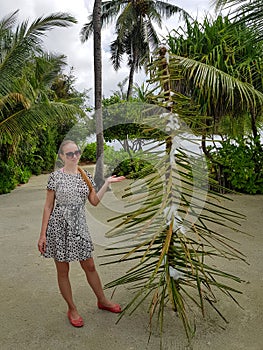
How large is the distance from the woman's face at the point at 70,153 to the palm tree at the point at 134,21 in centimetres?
1540

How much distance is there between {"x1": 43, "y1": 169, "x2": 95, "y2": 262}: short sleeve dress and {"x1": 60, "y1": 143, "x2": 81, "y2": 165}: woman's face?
11 cm

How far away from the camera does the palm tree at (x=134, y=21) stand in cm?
1831

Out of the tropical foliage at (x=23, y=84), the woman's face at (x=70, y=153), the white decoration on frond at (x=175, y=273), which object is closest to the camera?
the white decoration on frond at (x=175, y=273)

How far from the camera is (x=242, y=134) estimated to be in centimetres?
935

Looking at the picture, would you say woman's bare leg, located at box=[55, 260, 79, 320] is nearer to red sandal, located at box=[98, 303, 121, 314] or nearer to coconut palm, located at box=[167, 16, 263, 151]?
red sandal, located at box=[98, 303, 121, 314]

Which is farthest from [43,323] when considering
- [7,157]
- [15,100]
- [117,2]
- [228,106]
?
[117,2]

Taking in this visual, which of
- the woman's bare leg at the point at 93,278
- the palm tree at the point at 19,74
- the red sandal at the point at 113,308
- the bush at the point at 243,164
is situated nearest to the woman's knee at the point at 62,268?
the woman's bare leg at the point at 93,278

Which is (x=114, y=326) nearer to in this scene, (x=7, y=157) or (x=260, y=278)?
(x=260, y=278)

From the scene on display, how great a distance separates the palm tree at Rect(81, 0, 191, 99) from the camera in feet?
60.1

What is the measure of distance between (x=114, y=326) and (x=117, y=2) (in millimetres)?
18642

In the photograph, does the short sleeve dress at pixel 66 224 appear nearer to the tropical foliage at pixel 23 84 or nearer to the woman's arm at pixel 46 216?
the woman's arm at pixel 46 216

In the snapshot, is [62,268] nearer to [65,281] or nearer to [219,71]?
[65,281]

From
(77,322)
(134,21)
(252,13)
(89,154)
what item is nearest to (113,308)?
(77,322)

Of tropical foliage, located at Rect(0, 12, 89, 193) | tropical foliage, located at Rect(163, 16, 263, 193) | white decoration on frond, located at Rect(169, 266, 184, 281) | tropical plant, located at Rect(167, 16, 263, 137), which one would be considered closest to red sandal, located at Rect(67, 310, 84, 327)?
white decoration on frond, located at Rect(169, 266, 184, 281)
